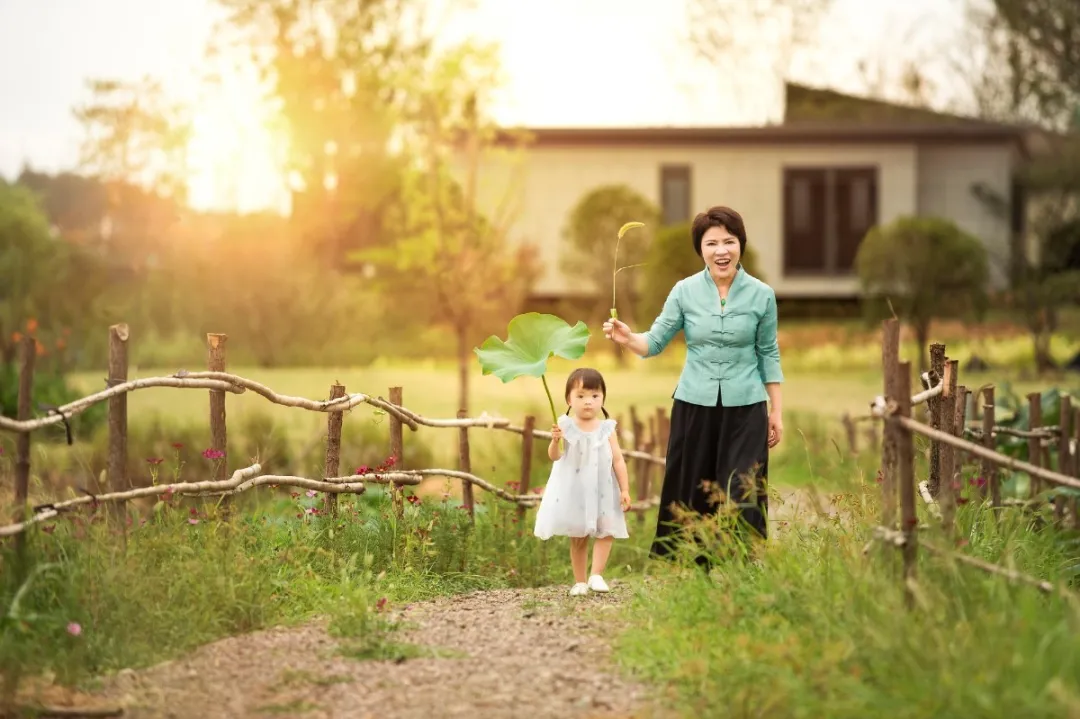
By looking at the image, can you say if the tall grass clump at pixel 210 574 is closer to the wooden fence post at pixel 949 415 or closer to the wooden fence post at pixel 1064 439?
the wooden fence post at pixel 949 415

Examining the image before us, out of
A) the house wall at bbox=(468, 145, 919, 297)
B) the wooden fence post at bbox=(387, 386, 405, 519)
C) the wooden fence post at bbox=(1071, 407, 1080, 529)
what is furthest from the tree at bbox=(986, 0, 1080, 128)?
the wooden fence post at bbox=(387, 386, 405, 519)

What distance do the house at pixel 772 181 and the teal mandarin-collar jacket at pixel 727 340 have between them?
16521 mm

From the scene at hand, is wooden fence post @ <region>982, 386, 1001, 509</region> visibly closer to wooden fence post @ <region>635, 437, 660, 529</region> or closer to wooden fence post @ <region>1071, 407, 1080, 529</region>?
wooden fence post @ <region>1071, 407, 1080, 529</region>

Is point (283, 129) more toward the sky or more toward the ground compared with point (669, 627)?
more toward the sky

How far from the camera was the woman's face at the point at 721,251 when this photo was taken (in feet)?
17.7

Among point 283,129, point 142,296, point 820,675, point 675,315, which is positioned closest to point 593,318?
point 283,129

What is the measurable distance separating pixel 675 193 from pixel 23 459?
18.7m

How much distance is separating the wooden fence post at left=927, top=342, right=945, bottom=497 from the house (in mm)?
16134

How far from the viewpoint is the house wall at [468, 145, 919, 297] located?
22.3m

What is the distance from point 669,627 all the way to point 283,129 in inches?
663

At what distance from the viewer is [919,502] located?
5590 mm

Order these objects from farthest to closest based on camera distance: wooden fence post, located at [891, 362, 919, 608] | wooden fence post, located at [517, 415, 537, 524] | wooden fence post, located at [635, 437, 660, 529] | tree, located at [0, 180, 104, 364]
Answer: tree, located at [0, 180, 104, 364]
wooden fence post, located at [635, 437, 660, 529]
wooden fence post, located at [517, 415, 537, 524]
wooden fence post, located at [891, 362, 919, 608]

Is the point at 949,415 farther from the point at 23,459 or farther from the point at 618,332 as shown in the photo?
the point at 23,459

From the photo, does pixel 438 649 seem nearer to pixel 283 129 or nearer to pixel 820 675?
pixel 820 675
